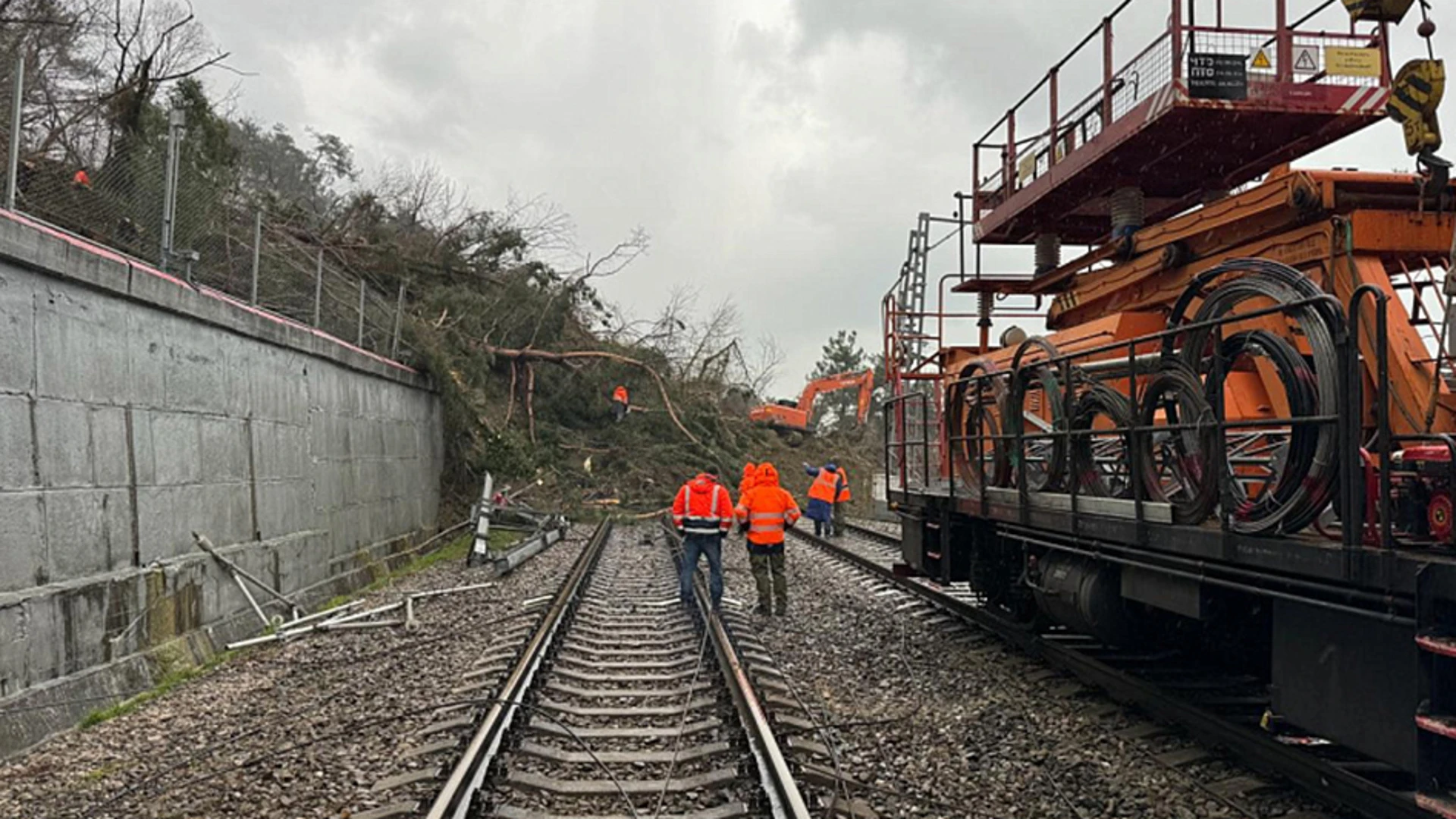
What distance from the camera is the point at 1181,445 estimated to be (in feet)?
16.6

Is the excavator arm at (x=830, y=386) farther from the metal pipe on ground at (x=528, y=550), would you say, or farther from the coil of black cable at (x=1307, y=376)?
the coil of black cable at (x=1307, y=376)

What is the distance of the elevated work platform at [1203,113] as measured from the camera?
6.70 metres

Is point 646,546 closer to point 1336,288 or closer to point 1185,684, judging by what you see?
point 1185,684

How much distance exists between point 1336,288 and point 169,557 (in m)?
8.34

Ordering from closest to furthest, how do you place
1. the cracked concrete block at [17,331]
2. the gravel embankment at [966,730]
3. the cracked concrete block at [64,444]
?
the gravel embankment at [966,730]
the cracked concrete block at [17,331]
the cracked concrete block at [64,444]

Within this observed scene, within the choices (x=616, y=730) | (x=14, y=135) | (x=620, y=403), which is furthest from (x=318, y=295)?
(x=620, y=403)

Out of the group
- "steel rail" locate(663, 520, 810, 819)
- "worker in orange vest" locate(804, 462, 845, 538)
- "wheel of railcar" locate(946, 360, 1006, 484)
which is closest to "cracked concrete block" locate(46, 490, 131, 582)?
"steel rail" locate(663, 520, 810, 819)

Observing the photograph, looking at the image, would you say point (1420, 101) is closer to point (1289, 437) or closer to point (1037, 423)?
point (1289, 437)

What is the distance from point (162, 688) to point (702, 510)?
15.5 ft

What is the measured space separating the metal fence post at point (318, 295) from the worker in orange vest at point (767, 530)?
619 centimetres

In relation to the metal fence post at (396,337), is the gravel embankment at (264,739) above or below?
below

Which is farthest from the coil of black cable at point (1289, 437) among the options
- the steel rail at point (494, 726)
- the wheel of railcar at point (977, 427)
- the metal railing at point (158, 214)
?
the metal railing at point (158, 214)

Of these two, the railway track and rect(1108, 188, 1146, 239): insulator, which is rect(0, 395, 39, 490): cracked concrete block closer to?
the railway track

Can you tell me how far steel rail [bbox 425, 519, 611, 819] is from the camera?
13.6ft
